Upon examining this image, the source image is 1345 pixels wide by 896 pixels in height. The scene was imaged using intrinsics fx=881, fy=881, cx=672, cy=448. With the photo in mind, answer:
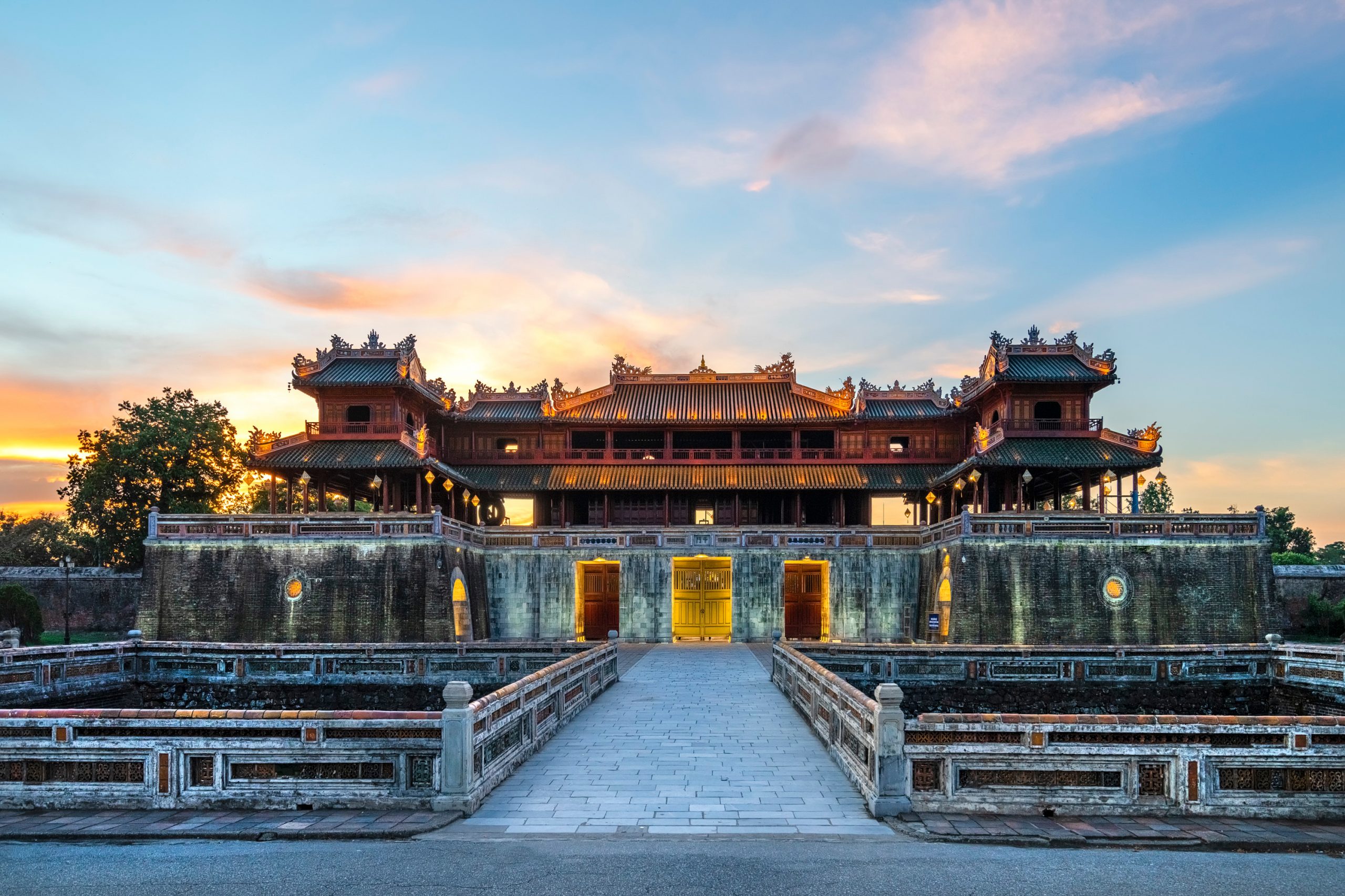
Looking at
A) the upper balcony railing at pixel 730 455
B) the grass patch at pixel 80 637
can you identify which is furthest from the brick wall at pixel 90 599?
the upper balcony railing at pixel 730 455

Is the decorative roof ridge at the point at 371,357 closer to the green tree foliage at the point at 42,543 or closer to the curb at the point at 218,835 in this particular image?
the green tree foliage at the point at 42,543

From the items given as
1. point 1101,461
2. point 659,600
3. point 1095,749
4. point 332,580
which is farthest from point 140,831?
point 1101,461

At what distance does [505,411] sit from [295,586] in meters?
14.0

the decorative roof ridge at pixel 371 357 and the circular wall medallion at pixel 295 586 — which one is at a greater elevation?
the decorative roof ridge at pixel 371 357

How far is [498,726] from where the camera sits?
1109 centimetres

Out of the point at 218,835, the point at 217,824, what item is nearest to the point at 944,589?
the point at 217,824

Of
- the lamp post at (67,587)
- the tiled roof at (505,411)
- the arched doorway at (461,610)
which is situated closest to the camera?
the arched doorway at (461,610)

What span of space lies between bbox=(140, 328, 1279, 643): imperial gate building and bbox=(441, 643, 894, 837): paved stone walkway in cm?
1554

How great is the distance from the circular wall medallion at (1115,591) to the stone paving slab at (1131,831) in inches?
866

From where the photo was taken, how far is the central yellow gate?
3456 cm

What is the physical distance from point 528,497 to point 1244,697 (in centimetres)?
2942

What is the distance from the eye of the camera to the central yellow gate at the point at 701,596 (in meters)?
34.6

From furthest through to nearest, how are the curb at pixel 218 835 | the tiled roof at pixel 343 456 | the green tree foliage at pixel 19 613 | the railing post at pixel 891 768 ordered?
the tiled roof at pixel 343 456 → the green tree foliage at pixel 19 613 → the railing post at pixel 891 768 → the curb at pixel 218 835

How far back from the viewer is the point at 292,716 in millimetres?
10188
